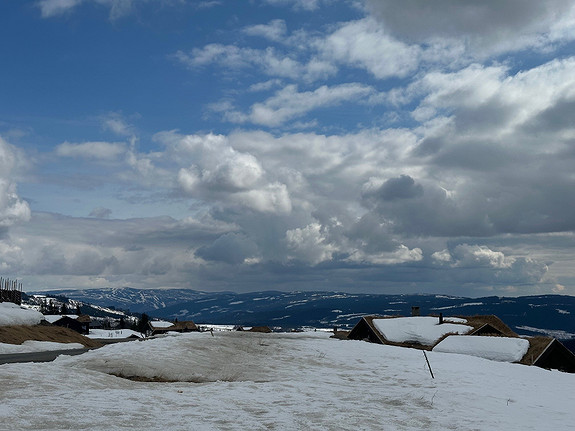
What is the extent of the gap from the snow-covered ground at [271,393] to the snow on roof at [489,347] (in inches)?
397

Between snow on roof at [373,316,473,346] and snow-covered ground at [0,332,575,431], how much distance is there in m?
24.0

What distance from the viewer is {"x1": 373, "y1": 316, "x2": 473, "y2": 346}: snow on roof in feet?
173

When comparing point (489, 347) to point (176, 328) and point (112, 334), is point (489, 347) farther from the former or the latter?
point (176, 328)

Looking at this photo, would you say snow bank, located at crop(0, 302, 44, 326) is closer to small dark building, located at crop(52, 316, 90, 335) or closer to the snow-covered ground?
the snow-covered ground

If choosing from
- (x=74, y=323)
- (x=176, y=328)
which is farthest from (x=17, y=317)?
(x=176, y=328)

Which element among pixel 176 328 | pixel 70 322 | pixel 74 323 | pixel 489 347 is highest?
pixel 489 347

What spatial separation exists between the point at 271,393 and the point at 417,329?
40.5 m

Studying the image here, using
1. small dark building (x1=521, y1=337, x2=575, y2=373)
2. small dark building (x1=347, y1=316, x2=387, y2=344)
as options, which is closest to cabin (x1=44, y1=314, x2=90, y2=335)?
small dark building (x1=347, y1=316, x2=387, y2=344)

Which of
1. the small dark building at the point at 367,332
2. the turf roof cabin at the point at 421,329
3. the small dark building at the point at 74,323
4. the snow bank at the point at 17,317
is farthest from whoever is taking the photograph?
the small dark building at the point at 74,323

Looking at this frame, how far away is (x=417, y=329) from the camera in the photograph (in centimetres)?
5428

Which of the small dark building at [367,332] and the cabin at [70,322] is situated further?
the cabin at [70,322]

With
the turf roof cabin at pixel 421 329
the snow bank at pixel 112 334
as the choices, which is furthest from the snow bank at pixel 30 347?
the snow bank at pixel 112 334

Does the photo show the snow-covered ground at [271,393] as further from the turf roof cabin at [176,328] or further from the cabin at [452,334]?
the turf roof cabin at [176,328]

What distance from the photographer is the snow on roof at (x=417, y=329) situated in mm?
52681
